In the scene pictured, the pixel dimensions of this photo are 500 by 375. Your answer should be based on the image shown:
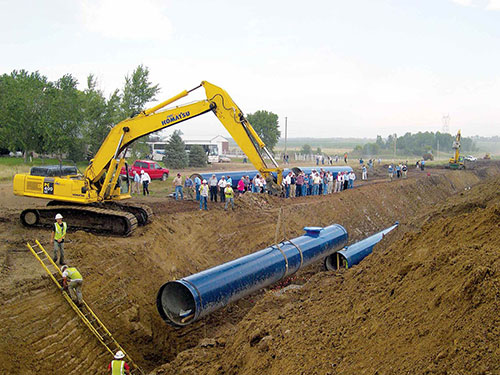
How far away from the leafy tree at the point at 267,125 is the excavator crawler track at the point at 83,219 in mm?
56052

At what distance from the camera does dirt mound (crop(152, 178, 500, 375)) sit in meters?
5.26

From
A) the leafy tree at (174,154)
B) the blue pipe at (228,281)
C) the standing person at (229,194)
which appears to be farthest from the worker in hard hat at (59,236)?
the leafy tree at (174,154)

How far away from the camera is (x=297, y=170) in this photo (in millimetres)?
28328

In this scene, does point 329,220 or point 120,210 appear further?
point 329,220

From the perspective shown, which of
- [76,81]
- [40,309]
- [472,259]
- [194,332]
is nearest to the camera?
[472,259]

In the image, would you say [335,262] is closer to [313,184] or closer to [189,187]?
[189,187]

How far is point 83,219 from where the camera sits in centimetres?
1521

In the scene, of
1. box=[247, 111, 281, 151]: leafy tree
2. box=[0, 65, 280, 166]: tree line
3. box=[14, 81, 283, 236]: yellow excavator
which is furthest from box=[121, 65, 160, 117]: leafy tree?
box=[247, 111, 281, 151]: leafy tree

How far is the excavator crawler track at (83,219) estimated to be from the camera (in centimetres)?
1492

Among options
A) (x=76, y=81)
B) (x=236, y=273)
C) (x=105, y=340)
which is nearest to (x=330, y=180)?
(x=236, y=273)

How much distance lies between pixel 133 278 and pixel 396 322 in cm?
894

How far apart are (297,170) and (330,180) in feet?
7.77

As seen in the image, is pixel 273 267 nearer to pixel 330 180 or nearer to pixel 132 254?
pixel 132 254

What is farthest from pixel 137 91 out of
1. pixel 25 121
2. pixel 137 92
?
pixel 25 121
